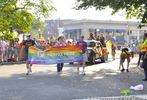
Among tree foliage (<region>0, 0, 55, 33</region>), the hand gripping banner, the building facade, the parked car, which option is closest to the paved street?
the hand gripping banner

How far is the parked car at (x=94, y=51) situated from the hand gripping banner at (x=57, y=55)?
5711 millimetres

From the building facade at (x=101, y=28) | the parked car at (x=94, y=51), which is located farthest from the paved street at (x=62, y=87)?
the building facade at (x=101, y=28)

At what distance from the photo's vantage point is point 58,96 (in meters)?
12.5

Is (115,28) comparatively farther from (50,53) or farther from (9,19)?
(50,53)

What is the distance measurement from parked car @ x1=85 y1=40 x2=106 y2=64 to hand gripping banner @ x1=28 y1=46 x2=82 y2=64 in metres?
5.71

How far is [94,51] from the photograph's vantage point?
27.1 meters

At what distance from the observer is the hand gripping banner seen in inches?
800

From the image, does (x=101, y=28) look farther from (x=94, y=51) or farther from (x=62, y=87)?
(x=62, y=87)

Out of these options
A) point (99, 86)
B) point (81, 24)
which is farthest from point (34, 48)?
point (81, 24)

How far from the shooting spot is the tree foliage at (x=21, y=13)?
33694mm

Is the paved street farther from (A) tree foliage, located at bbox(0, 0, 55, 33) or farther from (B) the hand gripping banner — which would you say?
(A) tree foliage, located at bbox(0, 0, 55, 33)

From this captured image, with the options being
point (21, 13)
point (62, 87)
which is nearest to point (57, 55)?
point (62, 87)

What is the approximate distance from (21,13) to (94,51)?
10.2m

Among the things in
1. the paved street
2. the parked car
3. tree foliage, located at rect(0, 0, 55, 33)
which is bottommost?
the paved street
